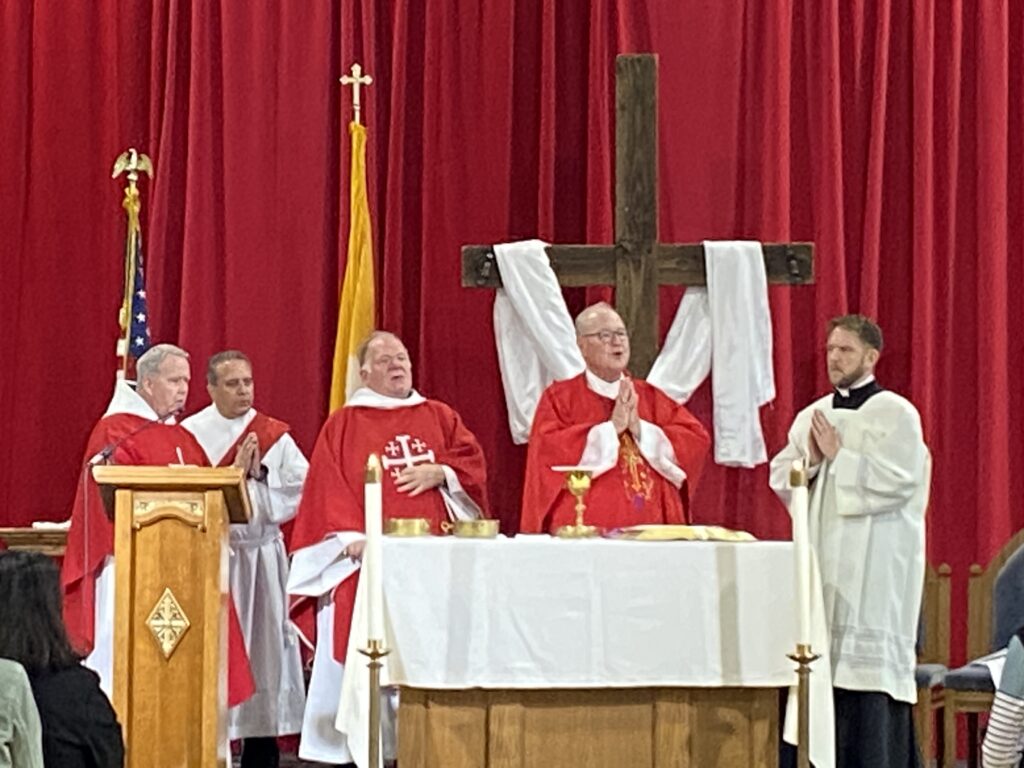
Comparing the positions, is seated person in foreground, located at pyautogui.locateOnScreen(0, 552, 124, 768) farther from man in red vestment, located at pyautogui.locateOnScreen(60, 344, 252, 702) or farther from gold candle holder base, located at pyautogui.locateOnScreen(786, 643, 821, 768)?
gold candle holder base, located at pyautogui.locateOnScreen(786, 643, 821, 768)

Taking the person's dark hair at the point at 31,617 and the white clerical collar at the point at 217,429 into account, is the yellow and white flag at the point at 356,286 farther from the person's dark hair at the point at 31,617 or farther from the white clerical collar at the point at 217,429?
the person's dark hair at the point at 31,617

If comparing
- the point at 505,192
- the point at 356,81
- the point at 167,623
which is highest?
the point at 356,81

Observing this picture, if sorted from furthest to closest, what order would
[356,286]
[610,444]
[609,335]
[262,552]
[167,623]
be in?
[356,286] < [262,552] < [609,335] < [610,444] < [167,623]

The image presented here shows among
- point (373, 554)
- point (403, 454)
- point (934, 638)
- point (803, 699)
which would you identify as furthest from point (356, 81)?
point (803, 699)

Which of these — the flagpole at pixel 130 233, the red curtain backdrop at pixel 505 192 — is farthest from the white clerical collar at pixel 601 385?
the flagpole at pixel 130 233

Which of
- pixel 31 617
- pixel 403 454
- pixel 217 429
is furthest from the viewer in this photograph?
pixel 217 429

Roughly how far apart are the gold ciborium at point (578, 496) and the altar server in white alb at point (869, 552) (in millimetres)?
928

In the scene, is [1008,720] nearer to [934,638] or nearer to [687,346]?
[934,638]

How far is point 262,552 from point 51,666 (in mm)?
3349

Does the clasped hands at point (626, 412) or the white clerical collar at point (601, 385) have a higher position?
the white clerical collar at point (601, 385)

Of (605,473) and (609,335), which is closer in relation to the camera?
(605,473)

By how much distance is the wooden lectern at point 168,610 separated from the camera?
5973mm

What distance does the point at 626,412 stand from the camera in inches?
277

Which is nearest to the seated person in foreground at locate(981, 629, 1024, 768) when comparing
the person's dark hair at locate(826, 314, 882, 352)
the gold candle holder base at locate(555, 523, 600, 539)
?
the gold candle holder base at locate(555, 523, 600, 539)
